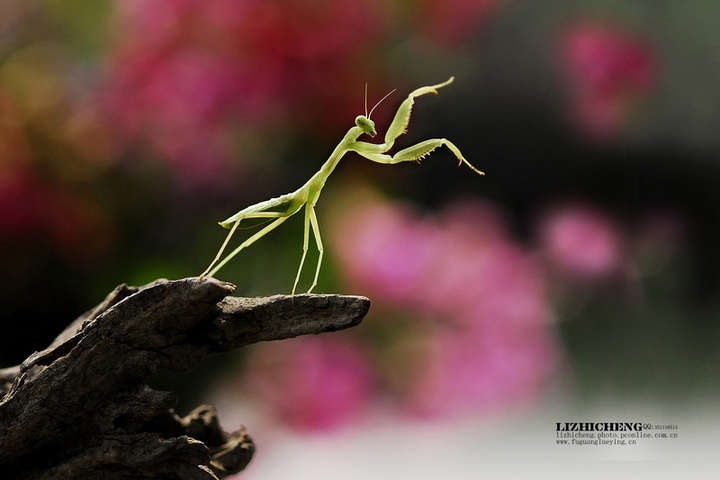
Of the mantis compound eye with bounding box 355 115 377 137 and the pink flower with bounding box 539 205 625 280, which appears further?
the pink flower with bounding box 539 205 625 280

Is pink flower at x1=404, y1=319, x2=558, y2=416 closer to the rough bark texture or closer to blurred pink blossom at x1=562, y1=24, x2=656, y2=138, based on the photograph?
blurred pink blossom at x1=562, y1=24, x2=656, y2=138

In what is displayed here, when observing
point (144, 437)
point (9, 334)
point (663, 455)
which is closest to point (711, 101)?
point (663, 455)

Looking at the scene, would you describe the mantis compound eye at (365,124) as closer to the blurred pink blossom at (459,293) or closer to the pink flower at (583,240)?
the blurred pink blossom at (459,293)

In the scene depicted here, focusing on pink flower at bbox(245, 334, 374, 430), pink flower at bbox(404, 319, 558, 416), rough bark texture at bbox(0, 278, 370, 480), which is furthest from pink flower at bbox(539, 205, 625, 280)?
rough bark texture at bbox(0, 278, 370, 480)

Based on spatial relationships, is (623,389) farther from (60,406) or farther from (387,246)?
(60,406)

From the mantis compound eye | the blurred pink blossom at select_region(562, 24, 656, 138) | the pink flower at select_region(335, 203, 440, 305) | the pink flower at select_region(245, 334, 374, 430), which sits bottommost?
the pink flower at select_region(245, 334, 374, 430)

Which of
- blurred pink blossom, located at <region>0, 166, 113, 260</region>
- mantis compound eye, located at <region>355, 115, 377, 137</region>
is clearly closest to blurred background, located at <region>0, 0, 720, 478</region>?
blurred pink blossom, located at <region>0, 166, 113, 260</region>

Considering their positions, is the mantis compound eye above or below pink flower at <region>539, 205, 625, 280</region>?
above

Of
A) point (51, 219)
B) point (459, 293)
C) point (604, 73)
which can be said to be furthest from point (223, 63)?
point (604, 73)
